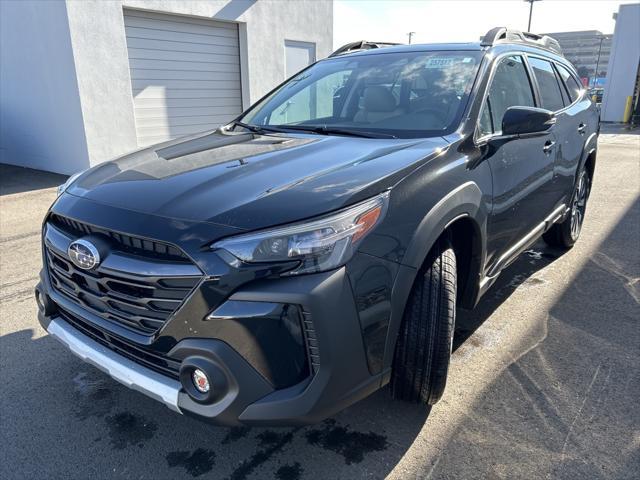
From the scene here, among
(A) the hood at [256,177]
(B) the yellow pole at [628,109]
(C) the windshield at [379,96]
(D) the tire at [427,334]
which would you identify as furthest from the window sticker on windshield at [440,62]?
(B) the yellow pole at [628,109]

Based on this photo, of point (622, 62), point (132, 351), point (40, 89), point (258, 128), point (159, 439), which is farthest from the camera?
point (622, 62)

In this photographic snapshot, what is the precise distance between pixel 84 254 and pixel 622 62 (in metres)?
24.6

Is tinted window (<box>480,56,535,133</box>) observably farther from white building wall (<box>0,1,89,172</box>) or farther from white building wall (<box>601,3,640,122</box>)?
white building wall (<box>601,3,640,122</box>)

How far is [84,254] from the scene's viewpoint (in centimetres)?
198

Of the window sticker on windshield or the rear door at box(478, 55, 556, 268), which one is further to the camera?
the window sticker on windshield

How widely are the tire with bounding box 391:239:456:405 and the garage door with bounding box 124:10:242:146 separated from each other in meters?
7.98

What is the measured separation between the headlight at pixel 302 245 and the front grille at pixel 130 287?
0.62ft

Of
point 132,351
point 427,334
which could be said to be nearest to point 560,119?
point 427,334

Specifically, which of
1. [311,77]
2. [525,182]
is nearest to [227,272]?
[525,182]

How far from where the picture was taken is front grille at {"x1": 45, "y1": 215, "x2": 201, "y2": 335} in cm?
179

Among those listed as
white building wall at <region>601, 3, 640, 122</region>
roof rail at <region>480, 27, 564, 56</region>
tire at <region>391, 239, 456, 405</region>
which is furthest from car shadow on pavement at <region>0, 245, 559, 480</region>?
white building wall at <region>601, 3, 640, 122</region>

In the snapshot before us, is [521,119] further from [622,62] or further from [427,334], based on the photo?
[622,62]

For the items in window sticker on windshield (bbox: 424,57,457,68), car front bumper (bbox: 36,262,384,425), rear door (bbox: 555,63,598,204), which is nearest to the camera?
car front bumper (bbox: 36,262,384,425)

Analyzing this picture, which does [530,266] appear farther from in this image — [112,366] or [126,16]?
[126,16]
